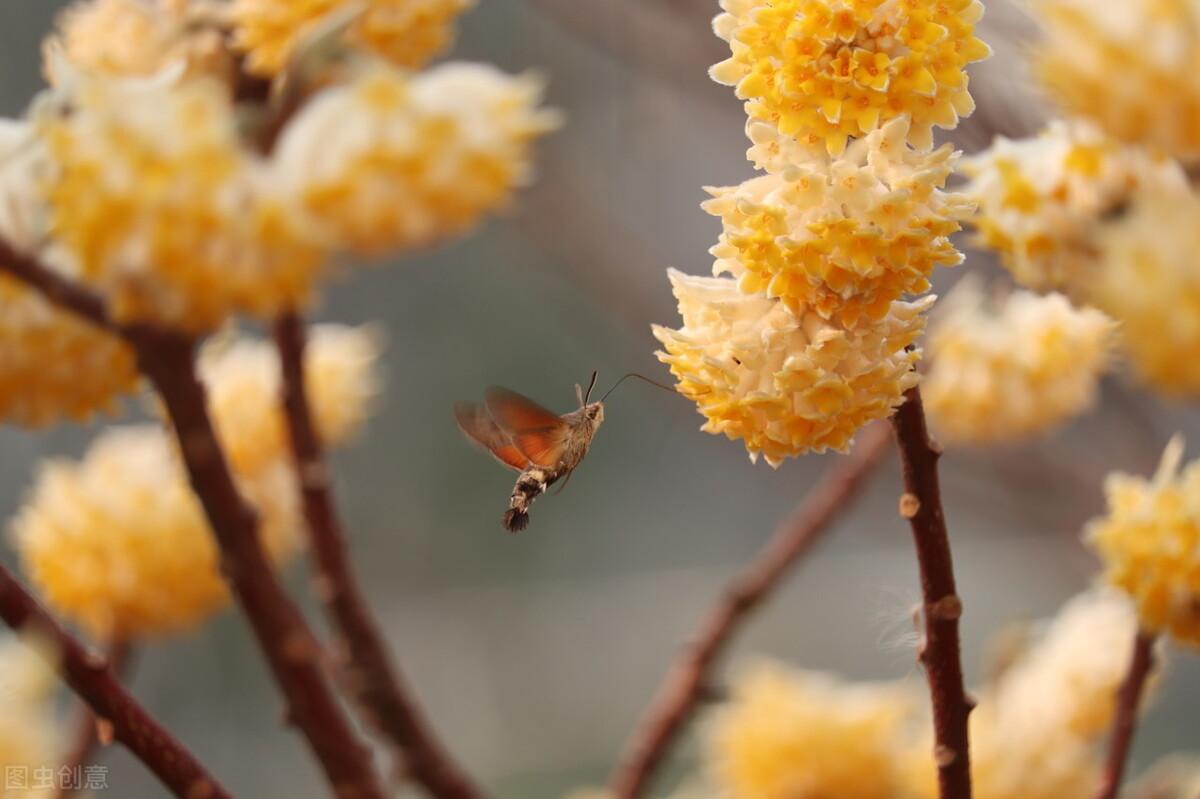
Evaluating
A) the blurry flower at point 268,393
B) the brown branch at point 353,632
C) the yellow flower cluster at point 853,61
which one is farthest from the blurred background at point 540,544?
the yellow flower cluster at point 853,61

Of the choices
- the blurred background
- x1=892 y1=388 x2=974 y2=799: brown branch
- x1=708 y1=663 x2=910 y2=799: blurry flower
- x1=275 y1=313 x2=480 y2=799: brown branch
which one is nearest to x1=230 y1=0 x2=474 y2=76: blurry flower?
x1=275 y1=313 x2=480 y2=799: brown branch

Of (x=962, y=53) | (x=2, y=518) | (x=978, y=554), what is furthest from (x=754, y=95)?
(x=2, y=518)

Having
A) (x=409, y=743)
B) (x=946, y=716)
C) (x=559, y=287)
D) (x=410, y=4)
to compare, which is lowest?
(x=946, y=716)

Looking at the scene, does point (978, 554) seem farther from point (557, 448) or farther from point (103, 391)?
point (103, 391)

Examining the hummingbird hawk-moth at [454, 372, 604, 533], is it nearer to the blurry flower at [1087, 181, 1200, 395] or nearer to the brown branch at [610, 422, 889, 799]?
the brown branch at [610, 422, 889, 799]

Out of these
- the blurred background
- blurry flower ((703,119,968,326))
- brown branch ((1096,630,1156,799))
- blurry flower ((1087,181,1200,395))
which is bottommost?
blurry flower ((1087,181,1200,395))

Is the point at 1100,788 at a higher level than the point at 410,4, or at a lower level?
lower

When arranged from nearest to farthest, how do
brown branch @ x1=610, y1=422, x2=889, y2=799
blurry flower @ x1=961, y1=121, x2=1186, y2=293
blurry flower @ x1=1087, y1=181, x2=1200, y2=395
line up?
blurry flower @ x1=1087, y1=181, x2=1200, y2=395, blurry flower @ x1=961, y1=121, x2=1186, y2=293, brown branch @ x1=610, y1=422, x2=889, y2=799

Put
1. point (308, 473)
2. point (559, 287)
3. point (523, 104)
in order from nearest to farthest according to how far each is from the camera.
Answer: point (523, 104) < point (308, 473) < point (559, 287)
